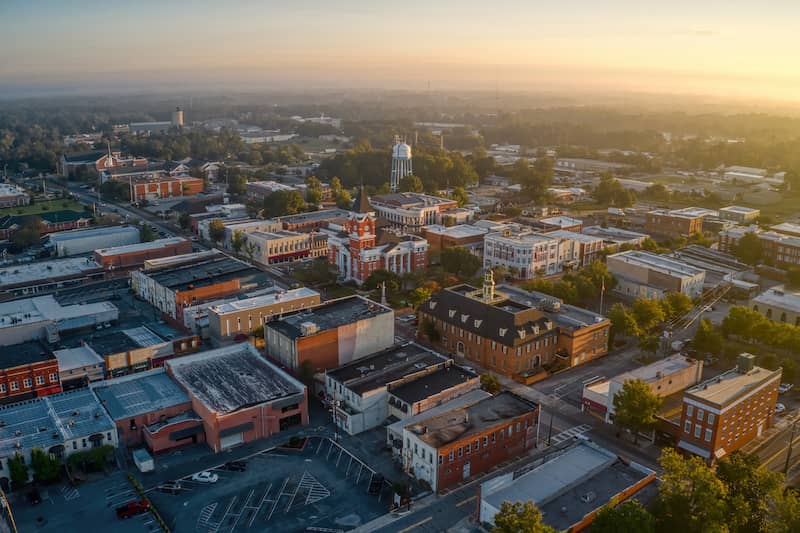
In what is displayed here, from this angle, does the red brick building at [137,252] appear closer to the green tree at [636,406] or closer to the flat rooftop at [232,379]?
the flat rooftop at [232,379]

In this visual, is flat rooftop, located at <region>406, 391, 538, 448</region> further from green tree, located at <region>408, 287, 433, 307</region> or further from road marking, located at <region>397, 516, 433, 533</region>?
green tree, located at <region>408, 287, 433, 307</region>

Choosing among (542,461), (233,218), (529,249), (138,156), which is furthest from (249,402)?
(138,156)

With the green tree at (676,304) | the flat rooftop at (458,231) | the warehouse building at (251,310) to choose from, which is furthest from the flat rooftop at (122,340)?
the green tree at (676,304)

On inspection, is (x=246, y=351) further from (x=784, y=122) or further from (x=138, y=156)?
(x=784, y=122)

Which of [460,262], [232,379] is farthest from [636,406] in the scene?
[460,262]

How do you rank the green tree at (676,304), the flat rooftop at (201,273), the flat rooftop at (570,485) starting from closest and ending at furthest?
A: the flat rooftop at (570,485) < the green tree at (676,304) < the flat rooftop at (201,273)
